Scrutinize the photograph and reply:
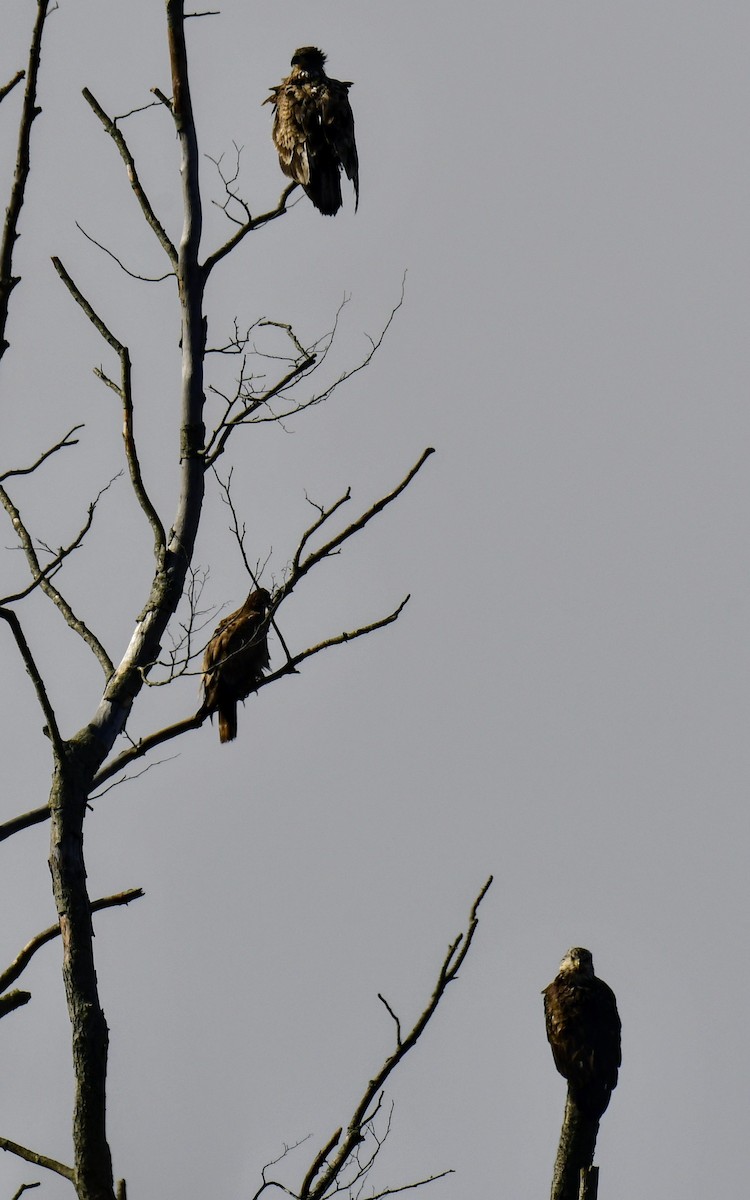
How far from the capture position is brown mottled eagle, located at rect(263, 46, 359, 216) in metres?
9.20

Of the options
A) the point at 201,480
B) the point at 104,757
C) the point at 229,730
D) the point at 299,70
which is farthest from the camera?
the point at 299,70

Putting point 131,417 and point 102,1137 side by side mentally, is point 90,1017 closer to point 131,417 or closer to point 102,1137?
point 102,1137

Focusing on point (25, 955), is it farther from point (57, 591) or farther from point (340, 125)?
point (340, 125)

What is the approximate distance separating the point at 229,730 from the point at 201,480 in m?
2.96

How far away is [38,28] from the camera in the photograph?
4.27 meters

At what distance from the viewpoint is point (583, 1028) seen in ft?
31.4

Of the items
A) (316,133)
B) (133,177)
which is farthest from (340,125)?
(133,177)

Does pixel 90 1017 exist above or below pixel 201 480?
below

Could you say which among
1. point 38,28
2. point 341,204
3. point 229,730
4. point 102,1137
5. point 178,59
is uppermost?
point 341,204

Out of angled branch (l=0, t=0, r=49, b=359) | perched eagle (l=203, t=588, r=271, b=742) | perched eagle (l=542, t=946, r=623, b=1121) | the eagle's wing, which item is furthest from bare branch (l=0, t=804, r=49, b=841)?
the eagle's wing

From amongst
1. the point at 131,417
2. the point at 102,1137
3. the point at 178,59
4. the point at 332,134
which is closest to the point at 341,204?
the point at 332,134

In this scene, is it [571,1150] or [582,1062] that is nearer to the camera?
[571,1150]

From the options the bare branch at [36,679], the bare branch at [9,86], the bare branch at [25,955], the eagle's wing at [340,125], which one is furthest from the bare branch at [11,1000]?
the eagle's wing at [340,125]

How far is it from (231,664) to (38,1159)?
3.96m
